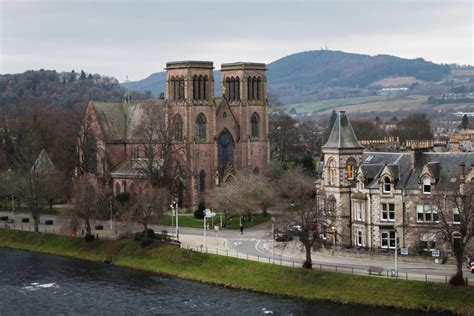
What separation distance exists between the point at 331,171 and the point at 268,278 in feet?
41.8

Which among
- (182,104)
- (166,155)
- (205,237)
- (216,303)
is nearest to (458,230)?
(216,303)

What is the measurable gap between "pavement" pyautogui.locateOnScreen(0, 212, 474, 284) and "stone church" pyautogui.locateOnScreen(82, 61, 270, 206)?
12.5 metres

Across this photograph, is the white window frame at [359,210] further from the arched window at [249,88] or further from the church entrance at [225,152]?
the arched window at [249,88]

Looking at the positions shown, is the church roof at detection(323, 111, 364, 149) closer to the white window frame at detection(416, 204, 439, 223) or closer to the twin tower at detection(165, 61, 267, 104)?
the white window frame at detection(416, 204, 439, 223)

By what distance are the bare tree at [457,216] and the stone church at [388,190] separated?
16 centimetres

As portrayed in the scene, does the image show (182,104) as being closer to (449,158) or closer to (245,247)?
(245,247)

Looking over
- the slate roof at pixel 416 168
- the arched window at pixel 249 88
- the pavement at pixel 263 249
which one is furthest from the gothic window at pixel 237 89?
the slate roof at pixel 416 168

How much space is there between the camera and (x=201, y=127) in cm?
12200

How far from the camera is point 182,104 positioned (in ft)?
397

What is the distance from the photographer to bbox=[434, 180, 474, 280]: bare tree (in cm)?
6852

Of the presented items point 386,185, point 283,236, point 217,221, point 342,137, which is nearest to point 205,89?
point 217,221

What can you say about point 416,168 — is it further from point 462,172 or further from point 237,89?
point 237,89

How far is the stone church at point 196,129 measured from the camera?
120500 millimetres

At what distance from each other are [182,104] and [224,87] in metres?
7.99
